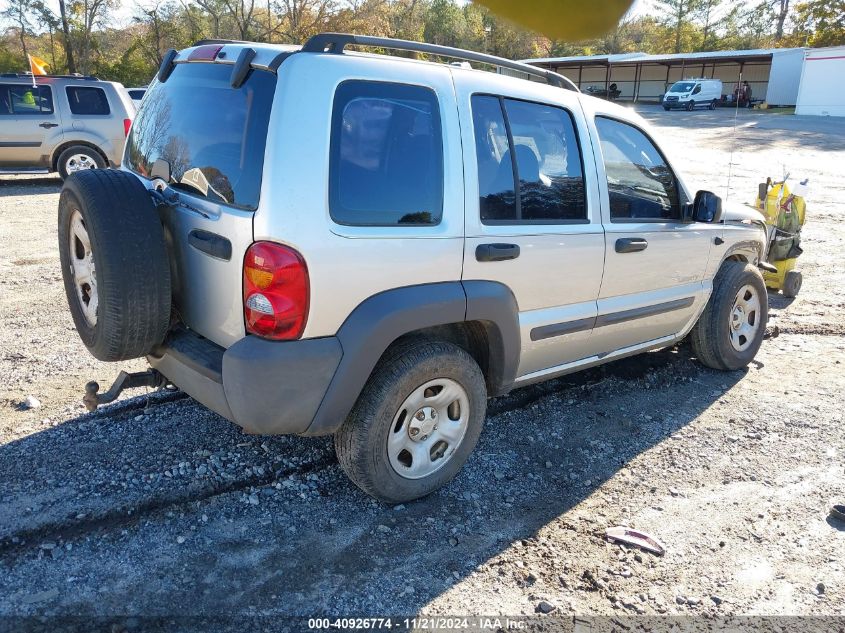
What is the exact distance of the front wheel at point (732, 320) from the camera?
476 cm

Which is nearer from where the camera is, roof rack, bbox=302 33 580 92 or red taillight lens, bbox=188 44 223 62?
roof rack, bbox=302 33 580 92

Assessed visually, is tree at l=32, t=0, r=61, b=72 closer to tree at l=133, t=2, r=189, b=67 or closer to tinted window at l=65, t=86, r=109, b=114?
tree at l=133, t=2, r=189, b=67

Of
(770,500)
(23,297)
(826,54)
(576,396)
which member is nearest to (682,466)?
(770,500)

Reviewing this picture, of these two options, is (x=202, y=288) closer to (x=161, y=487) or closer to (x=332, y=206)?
(x=332, y=206)

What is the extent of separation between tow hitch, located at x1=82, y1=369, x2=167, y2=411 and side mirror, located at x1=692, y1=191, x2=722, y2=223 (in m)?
3.25

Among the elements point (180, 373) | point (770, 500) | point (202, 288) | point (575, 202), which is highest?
point (575, 202)

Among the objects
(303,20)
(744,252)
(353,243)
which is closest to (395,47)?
(353,243)

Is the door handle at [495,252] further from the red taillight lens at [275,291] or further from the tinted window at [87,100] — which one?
the tinted window at [87,100]

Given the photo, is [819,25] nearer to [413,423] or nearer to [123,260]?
[413,423]

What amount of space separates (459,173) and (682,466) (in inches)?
80.5

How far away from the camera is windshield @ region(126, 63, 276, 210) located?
265 cm

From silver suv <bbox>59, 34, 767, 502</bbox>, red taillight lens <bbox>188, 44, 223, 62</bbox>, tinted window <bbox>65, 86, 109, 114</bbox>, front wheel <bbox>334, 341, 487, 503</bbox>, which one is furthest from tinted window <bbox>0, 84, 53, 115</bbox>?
front wheel <bbox>334, 341, 487, 503</bbox>

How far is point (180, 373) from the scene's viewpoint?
294cm

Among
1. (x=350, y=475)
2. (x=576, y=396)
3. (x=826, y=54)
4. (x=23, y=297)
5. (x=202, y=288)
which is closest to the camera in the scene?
(x=202, y=288)
